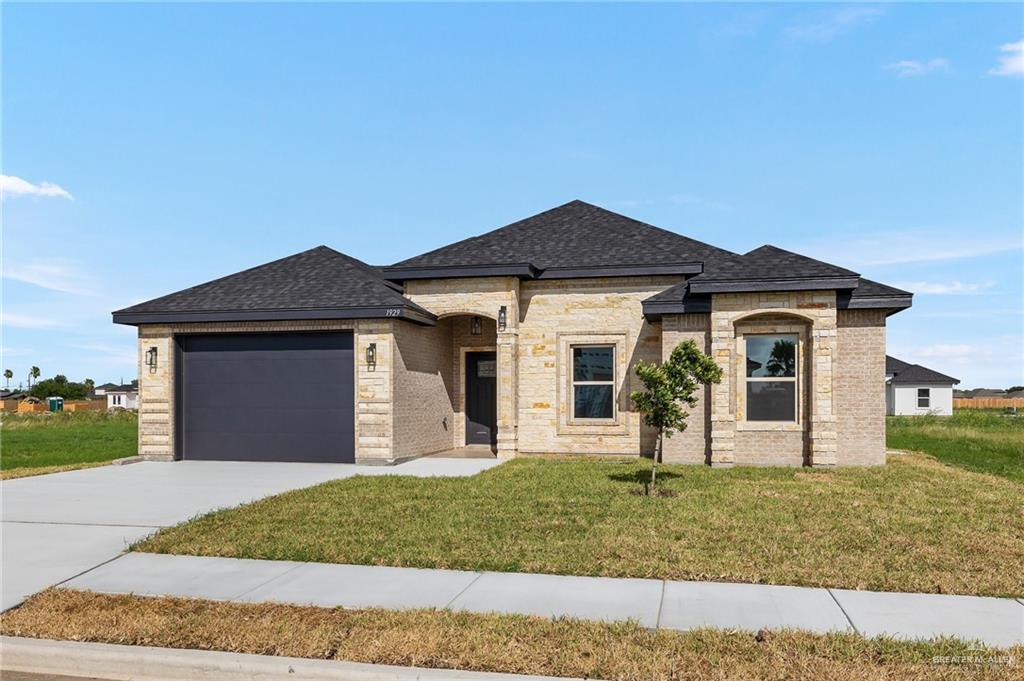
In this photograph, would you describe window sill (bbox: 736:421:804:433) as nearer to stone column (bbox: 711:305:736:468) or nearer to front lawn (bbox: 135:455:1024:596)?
stone column (bbox: 711:305:736:468)

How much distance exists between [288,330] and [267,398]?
5.69ft

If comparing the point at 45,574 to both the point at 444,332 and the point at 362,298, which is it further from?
the point at 444,332

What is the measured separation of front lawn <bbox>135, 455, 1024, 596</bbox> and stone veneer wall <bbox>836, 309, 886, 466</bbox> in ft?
5.90

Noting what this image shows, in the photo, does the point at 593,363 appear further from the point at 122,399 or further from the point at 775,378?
the point at 122,399

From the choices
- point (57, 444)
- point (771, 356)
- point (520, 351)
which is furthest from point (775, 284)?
point (57, 444)

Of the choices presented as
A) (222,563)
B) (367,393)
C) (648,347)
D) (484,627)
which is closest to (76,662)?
(222,563)

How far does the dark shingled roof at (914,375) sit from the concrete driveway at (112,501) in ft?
149

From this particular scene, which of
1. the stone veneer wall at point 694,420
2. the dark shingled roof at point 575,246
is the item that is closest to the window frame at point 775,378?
the stone veneer wall at point 694,420

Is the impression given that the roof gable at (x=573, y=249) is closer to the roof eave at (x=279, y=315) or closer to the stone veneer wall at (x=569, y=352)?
the stone veneer wall at (x=569, y=352)

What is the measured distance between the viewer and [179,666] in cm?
516

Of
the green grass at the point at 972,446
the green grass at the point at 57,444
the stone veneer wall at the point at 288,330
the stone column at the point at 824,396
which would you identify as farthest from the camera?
the green grass at the point at 57,444

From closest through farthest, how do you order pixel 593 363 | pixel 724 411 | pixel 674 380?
pixel 674 380
pixel 724 411
pixel 593 363

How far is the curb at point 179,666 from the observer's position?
16.0 feet

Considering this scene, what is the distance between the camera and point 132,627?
5.73 m
